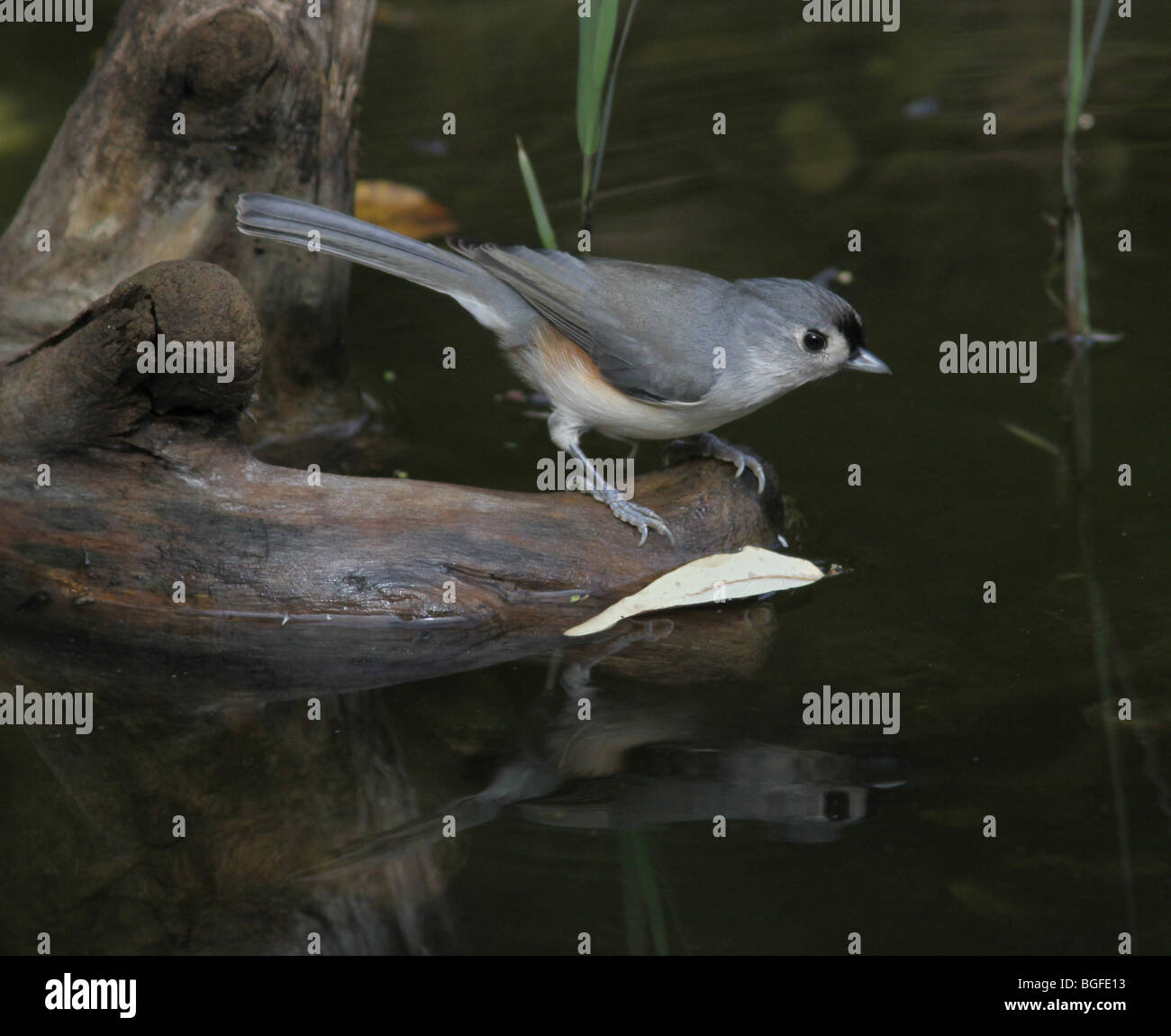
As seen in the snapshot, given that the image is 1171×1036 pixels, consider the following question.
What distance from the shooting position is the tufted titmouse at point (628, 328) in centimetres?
421

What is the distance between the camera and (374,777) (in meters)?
3.62

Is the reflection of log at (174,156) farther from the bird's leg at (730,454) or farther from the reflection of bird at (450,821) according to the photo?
the reflection of bird at (450,821)

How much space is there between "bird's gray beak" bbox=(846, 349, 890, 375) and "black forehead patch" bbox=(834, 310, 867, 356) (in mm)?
27

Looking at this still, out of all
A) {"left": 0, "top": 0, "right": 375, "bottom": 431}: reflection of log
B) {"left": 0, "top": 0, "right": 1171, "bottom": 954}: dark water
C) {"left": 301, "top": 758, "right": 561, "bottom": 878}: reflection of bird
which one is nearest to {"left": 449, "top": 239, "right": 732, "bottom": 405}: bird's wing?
{"left": 0, "top": 0, "right": 1171, "bottom": 954}: dark water

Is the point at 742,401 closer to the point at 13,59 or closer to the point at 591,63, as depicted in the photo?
the point at 591,63

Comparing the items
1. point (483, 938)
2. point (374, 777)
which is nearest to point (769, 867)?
point (483, 938)

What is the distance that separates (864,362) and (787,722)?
120 centimetres

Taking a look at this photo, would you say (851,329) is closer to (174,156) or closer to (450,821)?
(450,821)

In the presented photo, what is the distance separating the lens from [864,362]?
4289 mm

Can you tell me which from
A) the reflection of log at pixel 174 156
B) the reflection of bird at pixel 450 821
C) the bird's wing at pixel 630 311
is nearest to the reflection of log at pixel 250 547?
the bird's wing at pixel 630 311

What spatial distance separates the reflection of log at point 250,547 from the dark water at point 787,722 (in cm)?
21

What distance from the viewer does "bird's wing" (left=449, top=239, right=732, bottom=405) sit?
4.23 m

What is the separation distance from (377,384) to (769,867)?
133 inches

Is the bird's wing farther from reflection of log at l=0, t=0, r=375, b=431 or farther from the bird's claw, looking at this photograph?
reflection of log at l=0, t=0, r=375, b=431
